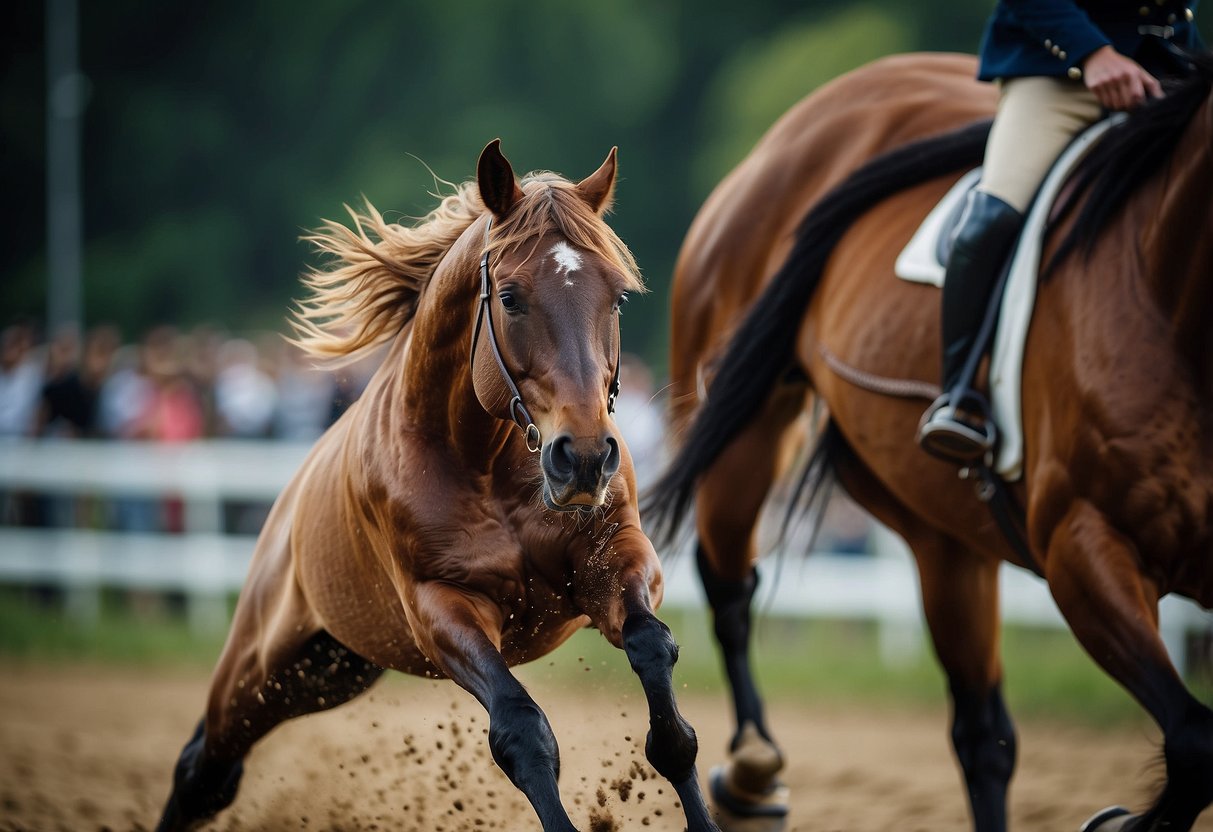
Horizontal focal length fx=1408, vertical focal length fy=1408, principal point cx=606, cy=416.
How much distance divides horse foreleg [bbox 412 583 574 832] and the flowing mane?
6.43 feet

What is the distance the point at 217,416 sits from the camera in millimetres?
12531

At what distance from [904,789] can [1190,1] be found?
3.58 metres

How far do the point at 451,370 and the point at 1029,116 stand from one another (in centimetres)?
194

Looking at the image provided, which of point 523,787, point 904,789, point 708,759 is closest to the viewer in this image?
point 523,787

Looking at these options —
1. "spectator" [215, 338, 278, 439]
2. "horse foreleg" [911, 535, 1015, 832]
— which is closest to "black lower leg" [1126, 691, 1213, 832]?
"horse foreleg" [911, 535, 1015, 832]

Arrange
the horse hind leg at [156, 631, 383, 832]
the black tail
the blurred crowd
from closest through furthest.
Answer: the horse hind leg at [156, 631, 383, 832], the black tail, the blurred crowd

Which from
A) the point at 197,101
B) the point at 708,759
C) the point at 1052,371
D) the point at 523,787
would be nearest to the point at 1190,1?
the point at 1052,371

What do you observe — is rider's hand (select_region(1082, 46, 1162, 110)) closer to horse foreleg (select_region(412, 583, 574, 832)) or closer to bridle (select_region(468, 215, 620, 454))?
bridle (select_region(468, 215, 620, 454))

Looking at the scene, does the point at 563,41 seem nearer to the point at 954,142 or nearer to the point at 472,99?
the point at 472,99

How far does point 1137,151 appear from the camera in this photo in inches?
157

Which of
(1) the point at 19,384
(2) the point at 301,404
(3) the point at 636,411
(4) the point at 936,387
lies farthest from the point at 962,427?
(1) the point at 19,384

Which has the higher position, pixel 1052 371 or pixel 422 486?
pixel 1052 371

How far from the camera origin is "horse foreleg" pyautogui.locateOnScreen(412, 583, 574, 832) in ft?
10.2

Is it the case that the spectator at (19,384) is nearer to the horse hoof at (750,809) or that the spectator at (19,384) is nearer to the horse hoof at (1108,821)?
the horse hoof at (750,809)
